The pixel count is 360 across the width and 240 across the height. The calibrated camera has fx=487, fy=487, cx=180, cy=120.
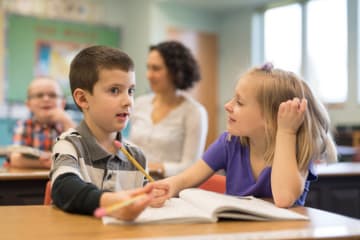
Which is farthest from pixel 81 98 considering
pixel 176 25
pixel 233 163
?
pixel 176 25

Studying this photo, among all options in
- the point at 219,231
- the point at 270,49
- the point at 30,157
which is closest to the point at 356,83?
the point at 270,49

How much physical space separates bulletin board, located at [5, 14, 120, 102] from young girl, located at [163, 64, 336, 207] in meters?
5.05

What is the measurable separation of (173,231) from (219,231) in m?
0.08

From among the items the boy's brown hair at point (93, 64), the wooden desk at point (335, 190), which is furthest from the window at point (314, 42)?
the boy's brown hair at point (93, 64)

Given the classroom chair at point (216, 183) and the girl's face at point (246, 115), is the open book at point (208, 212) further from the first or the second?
the classroom chair at point (216, 183)

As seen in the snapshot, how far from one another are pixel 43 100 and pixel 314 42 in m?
4.79

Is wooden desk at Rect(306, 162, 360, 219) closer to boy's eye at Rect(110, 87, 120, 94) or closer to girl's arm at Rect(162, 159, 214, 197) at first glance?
girl's arm at Rect(162, 159, 214, 197)

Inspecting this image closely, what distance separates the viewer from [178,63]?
2.99m

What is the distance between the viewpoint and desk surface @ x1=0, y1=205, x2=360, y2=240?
83 centimetres

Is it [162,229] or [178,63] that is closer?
[162,229]

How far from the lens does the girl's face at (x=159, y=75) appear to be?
Result: 297cm

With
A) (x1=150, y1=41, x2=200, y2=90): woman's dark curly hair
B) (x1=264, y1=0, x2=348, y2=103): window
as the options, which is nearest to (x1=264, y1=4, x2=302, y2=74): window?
(x1=264, y1=0, x2=348, y2=103): window

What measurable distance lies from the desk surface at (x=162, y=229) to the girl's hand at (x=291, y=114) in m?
0.29

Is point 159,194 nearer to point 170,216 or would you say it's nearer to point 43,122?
point 170,216
